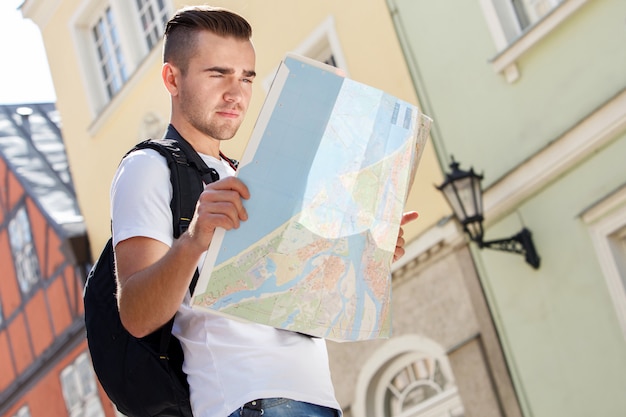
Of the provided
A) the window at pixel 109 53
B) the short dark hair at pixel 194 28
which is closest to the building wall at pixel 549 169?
the short dark hair at pixel 194 28

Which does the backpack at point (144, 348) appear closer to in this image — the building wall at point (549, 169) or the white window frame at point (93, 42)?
the building wall at point (549, 169)

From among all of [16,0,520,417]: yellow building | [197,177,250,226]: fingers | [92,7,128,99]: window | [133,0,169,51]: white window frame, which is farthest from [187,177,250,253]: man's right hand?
[92,7,128,99]: window

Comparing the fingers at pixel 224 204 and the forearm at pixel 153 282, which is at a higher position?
the fingers at pixel 224 204

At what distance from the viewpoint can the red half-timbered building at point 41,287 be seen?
52.8 ft

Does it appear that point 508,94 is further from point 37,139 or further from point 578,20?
point 37,139

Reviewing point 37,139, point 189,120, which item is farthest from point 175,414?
point 37,139

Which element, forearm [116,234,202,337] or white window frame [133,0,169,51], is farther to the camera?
white window frame [133,0,169,51]

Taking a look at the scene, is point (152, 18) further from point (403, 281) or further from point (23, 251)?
point (403, 281)

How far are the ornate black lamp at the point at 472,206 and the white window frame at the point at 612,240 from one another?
0.56 m

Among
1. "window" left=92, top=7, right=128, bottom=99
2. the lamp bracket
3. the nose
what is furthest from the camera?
"window" left=92, top=7, right=128, bottom=99

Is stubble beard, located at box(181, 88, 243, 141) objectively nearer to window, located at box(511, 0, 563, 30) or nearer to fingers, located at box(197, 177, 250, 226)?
fingers, located at box(197, 177, 250, 226)

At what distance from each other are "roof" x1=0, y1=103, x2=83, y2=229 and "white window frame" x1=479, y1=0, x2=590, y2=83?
8.75 meters

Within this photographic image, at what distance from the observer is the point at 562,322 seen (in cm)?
854

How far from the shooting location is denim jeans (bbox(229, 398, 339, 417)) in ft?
7.77
